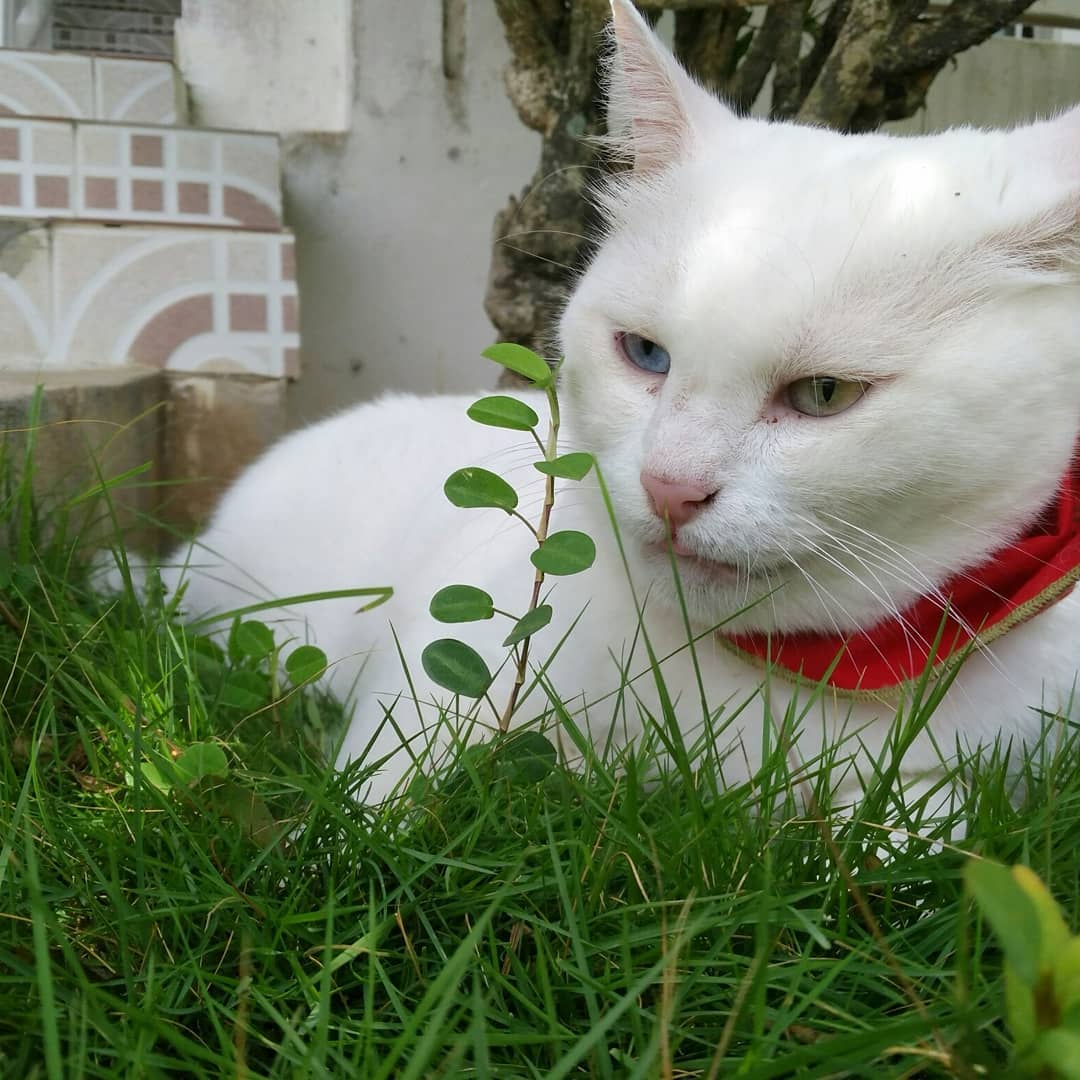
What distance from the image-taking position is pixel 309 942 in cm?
101

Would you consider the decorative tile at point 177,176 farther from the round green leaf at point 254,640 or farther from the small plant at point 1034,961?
the small plant at point 1034,961

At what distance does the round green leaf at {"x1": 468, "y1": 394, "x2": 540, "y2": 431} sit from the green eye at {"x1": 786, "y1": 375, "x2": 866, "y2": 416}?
28 cm

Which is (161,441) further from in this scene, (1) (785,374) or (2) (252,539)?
(1) (785,374)

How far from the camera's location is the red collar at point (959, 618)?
129 cm

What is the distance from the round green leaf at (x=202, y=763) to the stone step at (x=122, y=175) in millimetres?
2081

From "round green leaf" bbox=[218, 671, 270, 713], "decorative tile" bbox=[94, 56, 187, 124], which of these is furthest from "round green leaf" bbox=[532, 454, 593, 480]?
"decorative tile" bbox=[94, 56, 187, 124]

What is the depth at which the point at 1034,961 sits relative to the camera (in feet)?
2.02

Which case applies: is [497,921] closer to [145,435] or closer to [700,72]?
[145,435]

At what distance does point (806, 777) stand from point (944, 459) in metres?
0.36

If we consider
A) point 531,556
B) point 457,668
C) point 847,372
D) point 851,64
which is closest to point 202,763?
point 457,668

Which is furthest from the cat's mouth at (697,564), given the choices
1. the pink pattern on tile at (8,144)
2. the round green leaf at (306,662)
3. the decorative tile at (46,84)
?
the decorative tile at (46,84)

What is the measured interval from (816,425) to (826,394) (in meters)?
0.04

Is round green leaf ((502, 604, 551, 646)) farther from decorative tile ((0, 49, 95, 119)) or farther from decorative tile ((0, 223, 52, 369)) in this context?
decorative tile ((0, 49, 95, 119))

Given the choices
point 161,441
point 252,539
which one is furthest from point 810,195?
point 161,441
